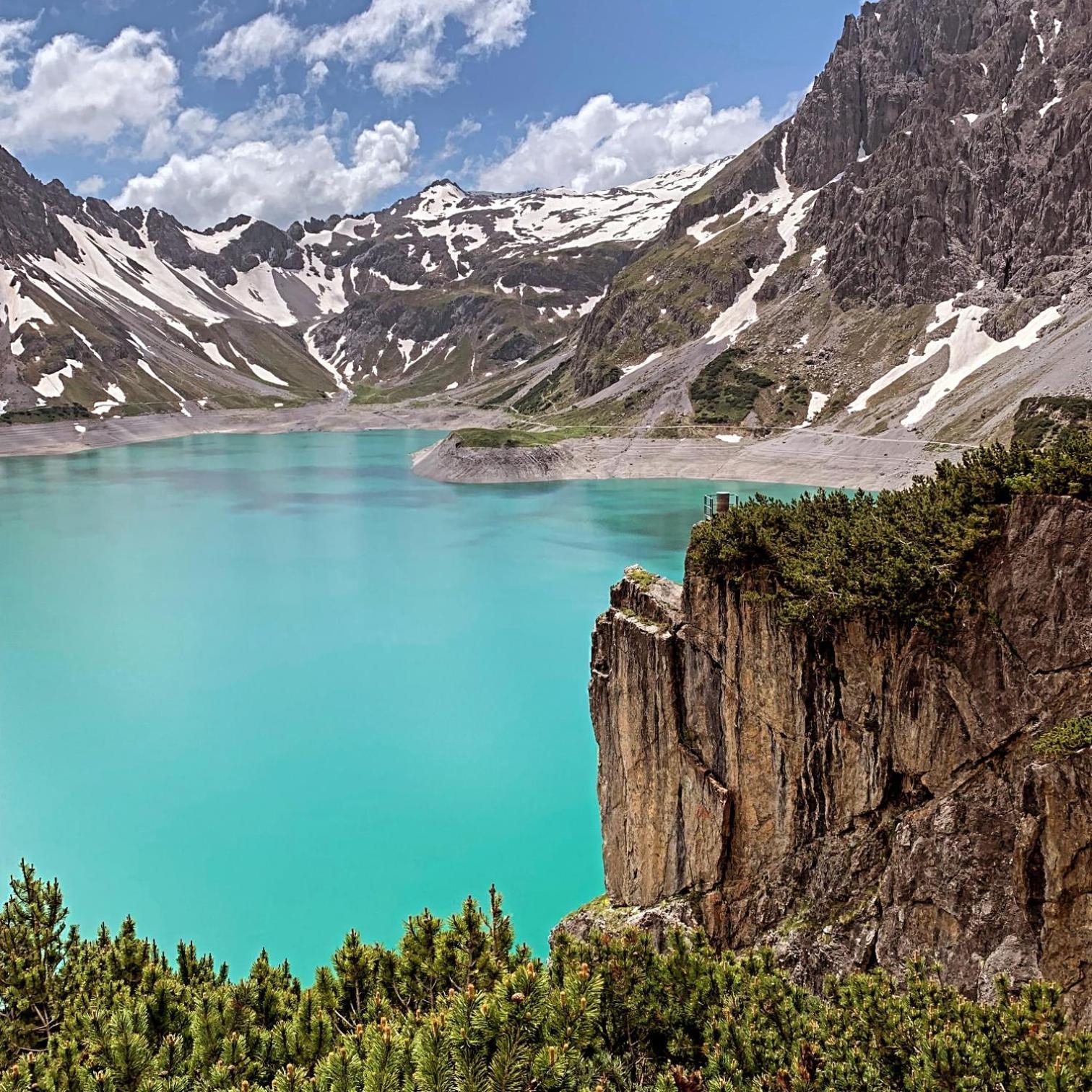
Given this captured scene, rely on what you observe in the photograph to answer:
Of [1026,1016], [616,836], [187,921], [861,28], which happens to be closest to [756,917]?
[616,836]

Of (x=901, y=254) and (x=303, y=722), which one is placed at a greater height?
(x=901, y=254)

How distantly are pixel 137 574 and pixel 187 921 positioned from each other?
3814 cm

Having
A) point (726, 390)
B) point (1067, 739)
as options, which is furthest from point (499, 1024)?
point (726, 390)

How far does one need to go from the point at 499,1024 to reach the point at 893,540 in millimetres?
7028

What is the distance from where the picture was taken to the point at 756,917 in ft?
37.6

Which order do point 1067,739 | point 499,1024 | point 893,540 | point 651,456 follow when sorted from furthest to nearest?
point 651,456 < point 893,540 < point 1067,739 < point 499,1024

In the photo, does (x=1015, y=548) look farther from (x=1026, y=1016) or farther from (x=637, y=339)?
(x=637, y=339)

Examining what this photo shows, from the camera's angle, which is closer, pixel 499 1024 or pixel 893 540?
pixel 499 1024

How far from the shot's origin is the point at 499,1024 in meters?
6.23

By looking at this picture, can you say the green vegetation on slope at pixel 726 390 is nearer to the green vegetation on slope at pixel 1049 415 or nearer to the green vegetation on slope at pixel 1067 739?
the green vegetation on slope at pixel 1049 415

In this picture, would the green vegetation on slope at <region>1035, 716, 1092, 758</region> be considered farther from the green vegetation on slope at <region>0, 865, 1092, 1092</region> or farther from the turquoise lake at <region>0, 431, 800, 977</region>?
the turquoise lake at <region>0, 431, 800, 977</region>

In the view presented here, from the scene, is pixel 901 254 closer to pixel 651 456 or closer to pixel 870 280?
pixel 870 280

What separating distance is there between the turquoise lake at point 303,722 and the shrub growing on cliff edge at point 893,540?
13.2 metres

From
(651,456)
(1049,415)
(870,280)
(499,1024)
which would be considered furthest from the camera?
A: (870,280)
